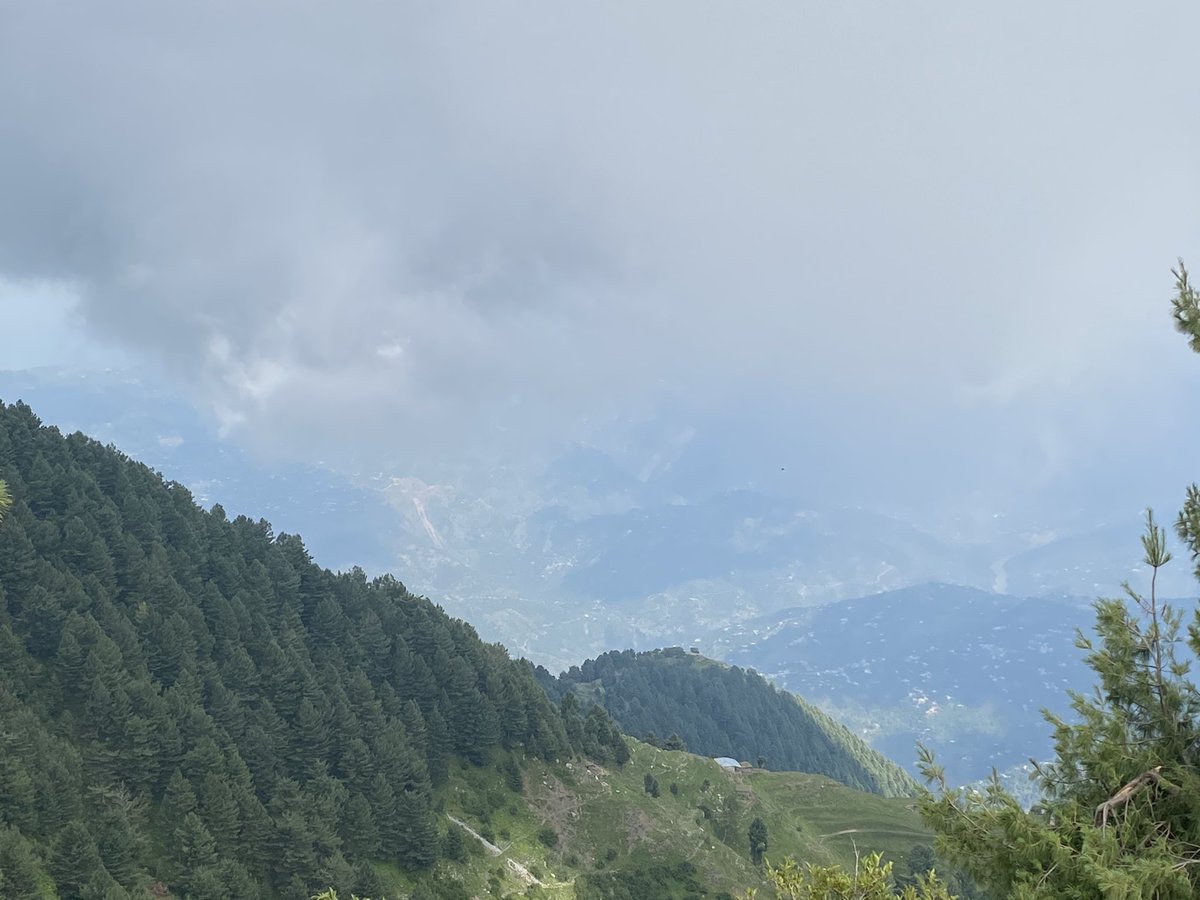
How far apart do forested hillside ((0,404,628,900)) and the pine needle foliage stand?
197 ft

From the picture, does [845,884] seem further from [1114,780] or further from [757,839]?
[757,839]

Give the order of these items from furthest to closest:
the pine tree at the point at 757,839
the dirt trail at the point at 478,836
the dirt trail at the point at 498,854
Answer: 1. the pine tree at the point at 757,839
2. the dirt trail at the point at 478,836
3. the dirt trail at the point at 498,854

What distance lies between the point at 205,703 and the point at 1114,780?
93.3 m

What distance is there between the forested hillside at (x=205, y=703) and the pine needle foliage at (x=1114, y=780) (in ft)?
197

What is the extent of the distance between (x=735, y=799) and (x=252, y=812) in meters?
85.0

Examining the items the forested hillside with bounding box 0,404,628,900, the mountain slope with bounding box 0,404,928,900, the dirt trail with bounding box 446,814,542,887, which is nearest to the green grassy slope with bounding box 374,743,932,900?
the dirt trail with bounding box 446,814,542,887

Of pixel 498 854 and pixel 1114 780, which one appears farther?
pixel 498 854

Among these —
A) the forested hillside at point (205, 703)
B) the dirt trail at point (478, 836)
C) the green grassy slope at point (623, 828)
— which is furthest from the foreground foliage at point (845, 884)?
the dirt trail at point (478, 836)

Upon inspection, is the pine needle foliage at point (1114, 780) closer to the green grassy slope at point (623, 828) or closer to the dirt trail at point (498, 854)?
the green grassy slope at point (623, 828)

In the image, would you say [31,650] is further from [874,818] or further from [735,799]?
[874,818]

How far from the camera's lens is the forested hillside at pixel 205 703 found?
212ft

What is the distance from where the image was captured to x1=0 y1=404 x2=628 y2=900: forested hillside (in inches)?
2547

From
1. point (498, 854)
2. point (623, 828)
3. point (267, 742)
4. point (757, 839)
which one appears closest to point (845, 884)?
point (267, 742)

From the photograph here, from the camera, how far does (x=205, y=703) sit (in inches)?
3423
